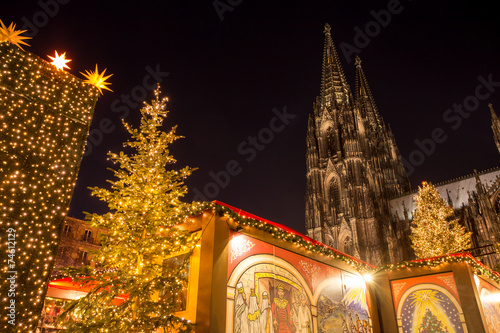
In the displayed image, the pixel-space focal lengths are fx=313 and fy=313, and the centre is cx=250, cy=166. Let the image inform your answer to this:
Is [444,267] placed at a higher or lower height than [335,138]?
lower

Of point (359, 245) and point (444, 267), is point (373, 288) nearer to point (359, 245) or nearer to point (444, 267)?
point (444, 267)

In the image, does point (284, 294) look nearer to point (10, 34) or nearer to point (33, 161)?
point (33, 161)

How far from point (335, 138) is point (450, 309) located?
38.5 metres

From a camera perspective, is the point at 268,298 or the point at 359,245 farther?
the point at 359,245

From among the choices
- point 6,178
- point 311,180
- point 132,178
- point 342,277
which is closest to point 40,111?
point 6,178

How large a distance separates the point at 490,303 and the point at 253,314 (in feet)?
30.6

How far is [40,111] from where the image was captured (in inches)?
191

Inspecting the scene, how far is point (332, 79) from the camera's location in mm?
53938

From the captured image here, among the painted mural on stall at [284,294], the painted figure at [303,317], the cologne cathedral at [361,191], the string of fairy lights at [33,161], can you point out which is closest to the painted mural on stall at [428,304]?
the painted mural on stall at [284,294]

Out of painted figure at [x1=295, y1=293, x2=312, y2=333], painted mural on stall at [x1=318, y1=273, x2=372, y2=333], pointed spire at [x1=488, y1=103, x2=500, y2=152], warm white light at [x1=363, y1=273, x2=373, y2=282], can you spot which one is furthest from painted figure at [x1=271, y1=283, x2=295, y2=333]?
pointed spire at [x1=488, y1=103, x2=500, y2=152]

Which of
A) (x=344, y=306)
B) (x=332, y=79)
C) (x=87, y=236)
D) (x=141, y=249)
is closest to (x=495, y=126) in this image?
(x=332, y=79)

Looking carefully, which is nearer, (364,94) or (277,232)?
(277,232)

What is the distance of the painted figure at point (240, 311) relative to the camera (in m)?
6.64

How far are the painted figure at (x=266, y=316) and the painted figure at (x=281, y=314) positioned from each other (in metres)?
0.14
